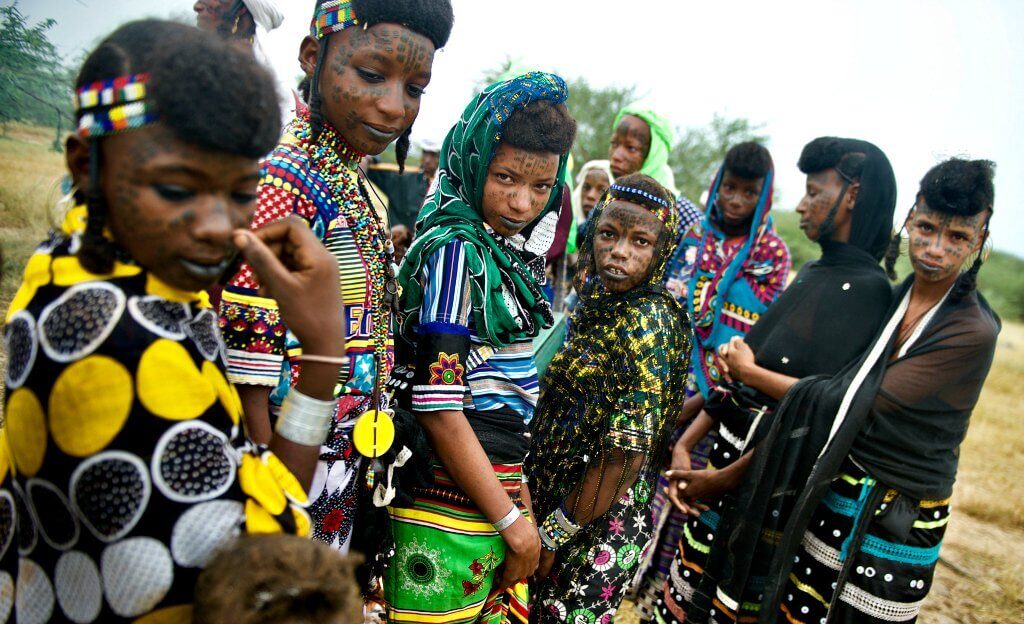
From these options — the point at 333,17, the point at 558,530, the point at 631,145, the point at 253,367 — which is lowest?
the point at 558,530

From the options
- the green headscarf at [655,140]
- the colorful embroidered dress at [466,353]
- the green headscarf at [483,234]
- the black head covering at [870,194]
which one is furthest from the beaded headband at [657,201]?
the green headscarf at [655,140]

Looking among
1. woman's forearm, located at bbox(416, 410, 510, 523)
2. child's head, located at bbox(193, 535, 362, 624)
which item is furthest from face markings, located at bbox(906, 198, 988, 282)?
child's head, located at bbox(193, 535, 362, 624)

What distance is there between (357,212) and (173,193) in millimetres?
650

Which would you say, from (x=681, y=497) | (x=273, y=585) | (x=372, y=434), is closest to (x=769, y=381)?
(x=681, y=497)

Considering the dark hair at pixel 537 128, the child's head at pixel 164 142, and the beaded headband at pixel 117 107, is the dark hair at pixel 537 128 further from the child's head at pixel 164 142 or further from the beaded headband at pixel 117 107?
the beaded headband at pixel 117 107

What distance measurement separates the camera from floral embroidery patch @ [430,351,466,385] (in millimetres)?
1764

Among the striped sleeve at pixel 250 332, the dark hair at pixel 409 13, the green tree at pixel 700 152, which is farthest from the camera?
the green tree at pixel 700 152

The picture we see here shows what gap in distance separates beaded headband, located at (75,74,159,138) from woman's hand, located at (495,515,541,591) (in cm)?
137

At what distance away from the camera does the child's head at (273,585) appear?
1025 millimetres

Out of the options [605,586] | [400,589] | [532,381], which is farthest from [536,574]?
[532,381]

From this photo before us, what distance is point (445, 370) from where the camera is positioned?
5.80ft

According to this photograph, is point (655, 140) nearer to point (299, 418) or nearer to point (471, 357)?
point (471, 357)

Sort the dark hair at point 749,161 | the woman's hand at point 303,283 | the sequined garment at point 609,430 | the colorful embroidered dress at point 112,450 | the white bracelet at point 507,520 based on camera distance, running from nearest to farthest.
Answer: the colorful embroidered dress at point 112,450 → the woman's hand at point 303,283 → the white bracelet at point 507,520 → the sequined garment at point 609,430 → the dark hair at point 749,161

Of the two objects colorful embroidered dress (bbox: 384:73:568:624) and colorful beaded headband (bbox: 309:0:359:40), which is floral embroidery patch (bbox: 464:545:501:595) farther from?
colorful beaded headband (bbox: 309:0:359:40)
